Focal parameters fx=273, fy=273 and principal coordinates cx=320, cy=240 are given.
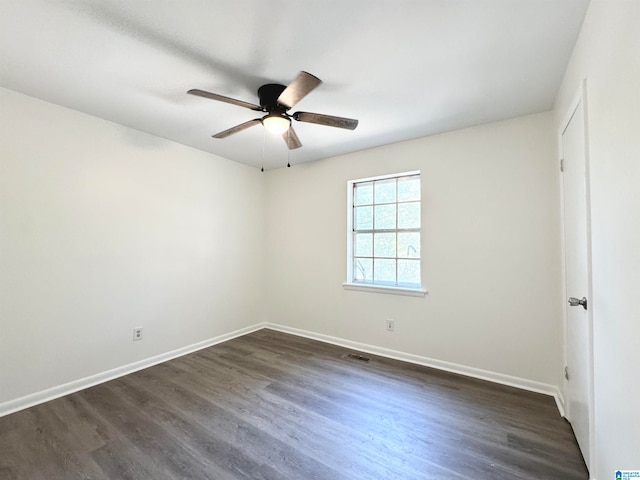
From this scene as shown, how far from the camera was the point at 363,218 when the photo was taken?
3.55 meters

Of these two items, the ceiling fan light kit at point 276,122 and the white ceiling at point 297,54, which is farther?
the ceiling fan light kit at point 276,122

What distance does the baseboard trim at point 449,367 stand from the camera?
2328 mm

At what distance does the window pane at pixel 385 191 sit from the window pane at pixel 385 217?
76 mm

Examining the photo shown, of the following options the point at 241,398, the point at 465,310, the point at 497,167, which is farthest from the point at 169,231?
the point at 497,167

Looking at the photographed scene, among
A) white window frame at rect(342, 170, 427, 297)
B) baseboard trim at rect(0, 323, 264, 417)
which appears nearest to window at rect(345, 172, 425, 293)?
white window frame at rect(342, 170, 427, 297)

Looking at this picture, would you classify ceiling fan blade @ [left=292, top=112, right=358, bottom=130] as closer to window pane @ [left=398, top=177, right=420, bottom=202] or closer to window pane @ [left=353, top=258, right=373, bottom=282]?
window pane @ [left=398, top=177, right=420, bottom=202]

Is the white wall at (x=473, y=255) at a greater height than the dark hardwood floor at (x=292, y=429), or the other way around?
the white wall at (x=473, y=255)

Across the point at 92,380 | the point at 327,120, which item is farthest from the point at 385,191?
the point at 92,380

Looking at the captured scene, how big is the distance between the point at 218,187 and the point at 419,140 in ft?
8.44

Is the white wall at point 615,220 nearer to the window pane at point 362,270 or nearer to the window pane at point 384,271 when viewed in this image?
the window pane at point 384,271

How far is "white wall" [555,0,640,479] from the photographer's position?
0.93 meters

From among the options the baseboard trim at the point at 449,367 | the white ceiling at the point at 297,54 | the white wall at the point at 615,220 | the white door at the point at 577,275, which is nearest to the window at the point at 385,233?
the baseboard trim at the point at 449,367

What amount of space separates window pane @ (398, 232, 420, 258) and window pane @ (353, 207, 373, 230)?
1.42ft

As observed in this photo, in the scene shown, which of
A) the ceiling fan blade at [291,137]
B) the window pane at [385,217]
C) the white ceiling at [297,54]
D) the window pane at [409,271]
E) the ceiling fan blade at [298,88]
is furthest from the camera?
the window pane at [385,217]
